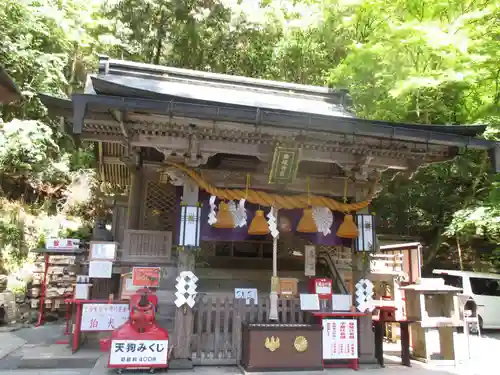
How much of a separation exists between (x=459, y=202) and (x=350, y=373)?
1232cm

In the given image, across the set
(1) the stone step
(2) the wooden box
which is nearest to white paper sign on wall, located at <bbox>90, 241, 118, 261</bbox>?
(1) the stone step

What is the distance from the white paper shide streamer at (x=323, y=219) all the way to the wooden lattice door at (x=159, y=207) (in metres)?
4.10

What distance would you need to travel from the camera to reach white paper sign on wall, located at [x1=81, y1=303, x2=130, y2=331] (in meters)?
7.61

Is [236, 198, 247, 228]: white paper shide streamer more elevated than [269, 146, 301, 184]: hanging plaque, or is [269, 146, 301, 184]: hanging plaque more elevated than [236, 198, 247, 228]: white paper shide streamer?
[269, 146, 301, 184]: hanging plaque

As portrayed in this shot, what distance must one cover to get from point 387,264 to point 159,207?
6845 mm

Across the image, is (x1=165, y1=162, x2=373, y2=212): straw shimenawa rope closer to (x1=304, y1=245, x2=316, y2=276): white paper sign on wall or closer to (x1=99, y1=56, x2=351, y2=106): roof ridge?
(x1=304, y1=245, x2=316, y2=276): white paper sign on wall

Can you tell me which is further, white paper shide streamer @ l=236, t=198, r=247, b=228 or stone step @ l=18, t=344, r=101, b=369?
white paper shide streamer @ l=236, t=198, r=247, b=228

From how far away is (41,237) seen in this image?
49.6ft

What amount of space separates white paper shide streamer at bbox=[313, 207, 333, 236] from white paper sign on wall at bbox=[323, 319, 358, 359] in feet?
5.73

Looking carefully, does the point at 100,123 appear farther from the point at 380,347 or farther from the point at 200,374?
the point at 380,347

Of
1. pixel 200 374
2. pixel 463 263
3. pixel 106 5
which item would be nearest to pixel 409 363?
pixel 200 374

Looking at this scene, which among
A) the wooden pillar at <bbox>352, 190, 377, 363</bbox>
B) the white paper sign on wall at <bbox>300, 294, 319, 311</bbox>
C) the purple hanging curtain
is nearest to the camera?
the white paper sign on wall at <bbox>300, 294, 319, 311</bbox>

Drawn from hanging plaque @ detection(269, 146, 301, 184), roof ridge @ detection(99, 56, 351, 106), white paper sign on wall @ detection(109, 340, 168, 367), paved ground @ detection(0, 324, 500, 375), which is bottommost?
paved ground @ detection(0, 324, 500, 375)

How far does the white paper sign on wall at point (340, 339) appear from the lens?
272 inches
